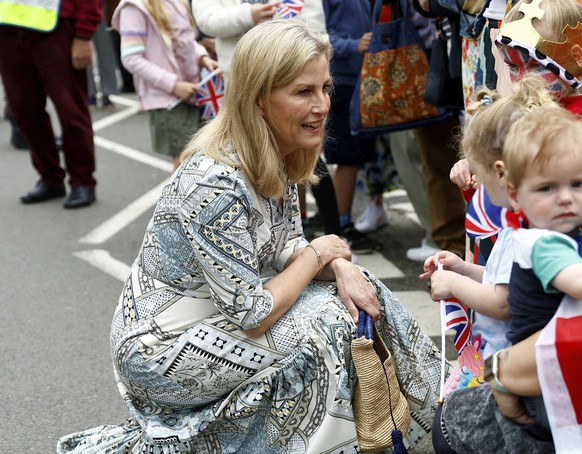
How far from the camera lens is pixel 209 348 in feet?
9.52

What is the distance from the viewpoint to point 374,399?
111 inches

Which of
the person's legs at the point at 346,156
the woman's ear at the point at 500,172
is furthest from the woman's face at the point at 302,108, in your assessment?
the person's legs at the point at 346,156

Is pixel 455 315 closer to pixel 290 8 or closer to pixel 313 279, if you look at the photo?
pixel 313 279

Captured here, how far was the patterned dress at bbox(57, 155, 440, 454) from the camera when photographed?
283 cm

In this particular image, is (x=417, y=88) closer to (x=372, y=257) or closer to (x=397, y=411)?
(x=372, y=257)

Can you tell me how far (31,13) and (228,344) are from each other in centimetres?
388

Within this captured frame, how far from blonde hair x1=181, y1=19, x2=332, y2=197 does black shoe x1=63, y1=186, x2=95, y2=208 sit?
380cm

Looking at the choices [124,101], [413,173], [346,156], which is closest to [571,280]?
[413,173]

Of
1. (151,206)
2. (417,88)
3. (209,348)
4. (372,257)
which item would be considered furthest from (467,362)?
(151,206)

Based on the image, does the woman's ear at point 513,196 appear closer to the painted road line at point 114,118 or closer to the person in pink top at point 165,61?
the person in pink top at point 165,61

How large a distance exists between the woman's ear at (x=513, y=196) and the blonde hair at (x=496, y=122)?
0.12 metres

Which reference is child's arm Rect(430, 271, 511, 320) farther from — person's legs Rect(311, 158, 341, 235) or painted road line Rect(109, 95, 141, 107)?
painted road line Rect(109, 95, 141, 107)

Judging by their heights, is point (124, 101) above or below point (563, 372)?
below

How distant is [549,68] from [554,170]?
2.72 ft
